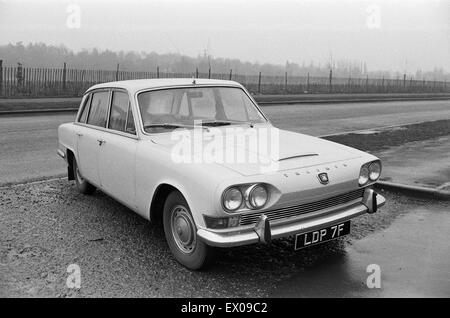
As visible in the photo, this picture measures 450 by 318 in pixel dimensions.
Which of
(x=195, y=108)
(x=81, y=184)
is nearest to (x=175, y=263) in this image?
(x=195, y=108)

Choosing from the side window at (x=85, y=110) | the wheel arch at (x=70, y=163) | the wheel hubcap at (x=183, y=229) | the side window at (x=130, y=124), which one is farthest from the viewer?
the wheel arch at (x=70, y=163)

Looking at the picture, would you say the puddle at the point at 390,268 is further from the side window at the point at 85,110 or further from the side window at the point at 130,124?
the side window at the point at 85,110

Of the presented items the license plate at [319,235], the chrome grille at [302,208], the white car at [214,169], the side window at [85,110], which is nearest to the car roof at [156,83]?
the white car at [214,169]

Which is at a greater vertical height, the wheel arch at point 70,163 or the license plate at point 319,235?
the wheel arch at point 70,163

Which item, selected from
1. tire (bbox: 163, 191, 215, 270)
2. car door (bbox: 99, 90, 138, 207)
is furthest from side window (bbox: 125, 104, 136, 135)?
tire (bbox: 163, 191, 215, 270)

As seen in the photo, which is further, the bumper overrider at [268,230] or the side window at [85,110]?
the side window at [85,110]

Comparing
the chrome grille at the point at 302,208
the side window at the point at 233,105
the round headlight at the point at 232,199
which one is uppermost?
the side window at the point at 233,105

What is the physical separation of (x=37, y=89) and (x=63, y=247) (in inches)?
935

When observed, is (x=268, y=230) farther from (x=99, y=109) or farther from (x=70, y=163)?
(x=70, y=163)

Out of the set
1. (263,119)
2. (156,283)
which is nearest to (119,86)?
(263,119)

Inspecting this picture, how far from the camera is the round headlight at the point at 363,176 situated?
4273 millimetres

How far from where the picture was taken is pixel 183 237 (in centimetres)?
402

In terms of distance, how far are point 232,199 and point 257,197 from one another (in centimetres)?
20
